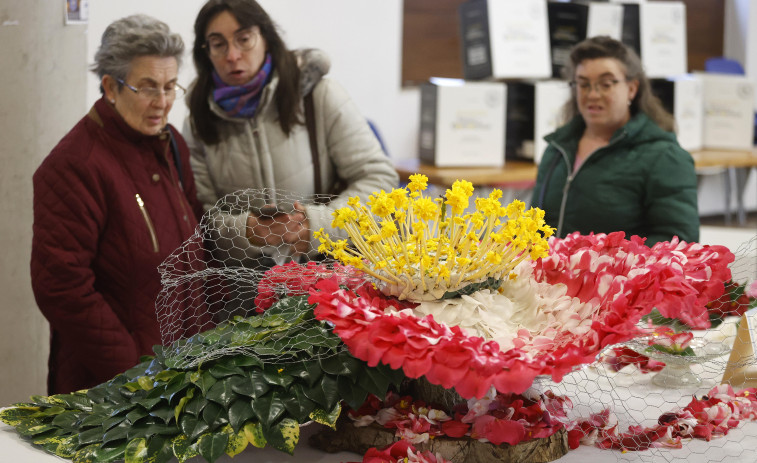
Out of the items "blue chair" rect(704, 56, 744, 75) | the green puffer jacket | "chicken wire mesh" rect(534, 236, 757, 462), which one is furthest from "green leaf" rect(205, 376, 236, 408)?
"blue chair" rect(704, 56, 744, 75)

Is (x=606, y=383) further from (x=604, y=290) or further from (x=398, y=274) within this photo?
(x=398, y=274)

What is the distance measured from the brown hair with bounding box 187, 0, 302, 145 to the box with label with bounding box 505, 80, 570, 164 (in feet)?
7.97

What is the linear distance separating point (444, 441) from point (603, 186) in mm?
1277

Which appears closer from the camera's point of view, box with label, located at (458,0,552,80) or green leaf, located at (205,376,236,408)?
green leaf, located at (205,376,236,408)

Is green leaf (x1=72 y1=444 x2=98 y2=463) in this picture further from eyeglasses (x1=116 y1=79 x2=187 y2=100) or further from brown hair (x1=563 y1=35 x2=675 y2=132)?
brown hair (x1=563 y1=35 x2=675 y2=132)

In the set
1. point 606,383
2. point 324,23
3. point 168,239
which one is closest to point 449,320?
point 606,383

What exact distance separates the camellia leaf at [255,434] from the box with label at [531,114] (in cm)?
339

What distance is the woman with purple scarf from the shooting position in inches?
83.1

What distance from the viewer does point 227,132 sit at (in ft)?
7.21

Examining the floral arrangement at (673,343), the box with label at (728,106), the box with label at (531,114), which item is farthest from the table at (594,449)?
the box with label at (728,106)

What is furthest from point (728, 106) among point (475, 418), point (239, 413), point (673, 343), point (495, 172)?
point (239, 413)

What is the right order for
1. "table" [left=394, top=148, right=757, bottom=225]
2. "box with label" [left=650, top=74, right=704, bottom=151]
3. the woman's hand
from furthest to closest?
"box with label" [left=650, top=74, right=704, bottom=151]
"table" [left=394, top=148, right=757, bottom=225]
the woman's hand

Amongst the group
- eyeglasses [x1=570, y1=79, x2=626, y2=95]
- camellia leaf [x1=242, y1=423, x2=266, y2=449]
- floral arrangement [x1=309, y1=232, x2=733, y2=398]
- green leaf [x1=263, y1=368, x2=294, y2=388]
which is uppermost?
eyeglasses [x1=570, y1=79, x2=626, y2=95]

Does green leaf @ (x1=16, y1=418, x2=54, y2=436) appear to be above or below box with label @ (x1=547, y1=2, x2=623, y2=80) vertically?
below
